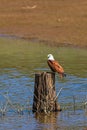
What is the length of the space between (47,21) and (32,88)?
17.0 m

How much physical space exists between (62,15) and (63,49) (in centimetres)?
907

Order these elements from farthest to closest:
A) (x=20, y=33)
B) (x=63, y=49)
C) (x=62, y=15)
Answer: (x=62, y=15) → (x=20, y=33) → (x=63, y=49)

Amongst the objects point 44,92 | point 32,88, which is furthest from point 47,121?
point 32,88

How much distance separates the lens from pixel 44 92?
41.9 feet

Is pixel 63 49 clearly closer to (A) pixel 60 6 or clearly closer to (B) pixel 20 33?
(B) pixel 20 33

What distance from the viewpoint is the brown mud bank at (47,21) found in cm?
2744

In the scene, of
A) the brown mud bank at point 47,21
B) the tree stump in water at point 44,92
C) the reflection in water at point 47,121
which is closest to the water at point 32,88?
the reflection in water at point 47,121

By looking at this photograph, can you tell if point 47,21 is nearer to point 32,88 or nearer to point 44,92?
point 32,88

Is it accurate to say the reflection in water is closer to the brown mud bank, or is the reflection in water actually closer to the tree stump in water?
the tree stump in water

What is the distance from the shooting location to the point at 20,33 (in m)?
30.3

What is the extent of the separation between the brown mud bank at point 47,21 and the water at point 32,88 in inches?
88.5

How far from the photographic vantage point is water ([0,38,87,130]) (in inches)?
480

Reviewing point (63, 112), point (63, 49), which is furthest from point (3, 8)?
point (63, 112)

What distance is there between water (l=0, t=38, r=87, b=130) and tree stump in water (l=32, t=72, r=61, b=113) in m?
0.18
